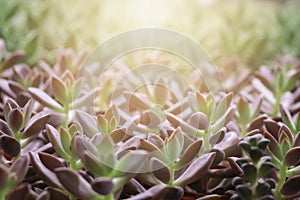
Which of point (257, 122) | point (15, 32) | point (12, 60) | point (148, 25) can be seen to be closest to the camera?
point (257, 122)

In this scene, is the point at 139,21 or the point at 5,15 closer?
the point at 5,15

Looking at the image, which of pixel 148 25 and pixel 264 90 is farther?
pixel 148 25

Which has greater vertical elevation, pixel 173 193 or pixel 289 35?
pixel 289 35

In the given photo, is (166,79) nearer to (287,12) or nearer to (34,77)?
(34,77)

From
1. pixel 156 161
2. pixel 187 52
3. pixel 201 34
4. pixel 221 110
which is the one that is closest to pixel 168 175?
pixel 156 161

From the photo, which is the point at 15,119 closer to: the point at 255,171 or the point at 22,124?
the point at 22,124

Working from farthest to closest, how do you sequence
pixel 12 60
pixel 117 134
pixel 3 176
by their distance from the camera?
pixel 12 60
pixel 117 134
pixel 3 176

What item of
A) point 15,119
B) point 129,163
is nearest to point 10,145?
point 15,119
